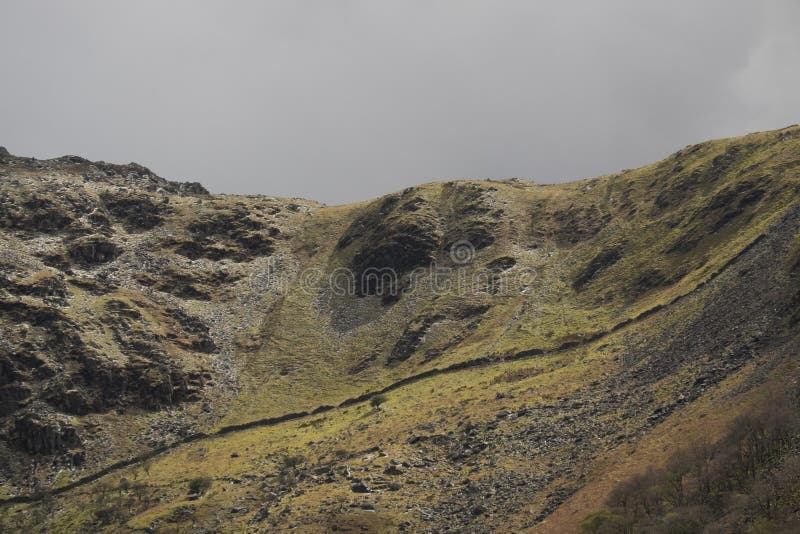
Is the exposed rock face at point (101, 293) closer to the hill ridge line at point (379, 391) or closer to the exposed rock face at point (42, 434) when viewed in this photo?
the exposed rock face at point (42, 434)

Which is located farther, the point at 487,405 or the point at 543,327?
the point at 543,327

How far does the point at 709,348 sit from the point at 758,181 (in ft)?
189

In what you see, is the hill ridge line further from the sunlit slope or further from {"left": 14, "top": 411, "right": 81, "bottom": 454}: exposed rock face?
{"left": 14, "top": 411, "right": 81, "bottom": 454}: exposed rock face

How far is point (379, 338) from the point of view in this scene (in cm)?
11638

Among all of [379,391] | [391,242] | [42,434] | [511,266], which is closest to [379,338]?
[379,391]

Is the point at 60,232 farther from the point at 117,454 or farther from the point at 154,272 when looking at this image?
the point at 117,454

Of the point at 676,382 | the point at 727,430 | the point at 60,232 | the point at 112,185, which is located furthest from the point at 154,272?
the point at 727,430

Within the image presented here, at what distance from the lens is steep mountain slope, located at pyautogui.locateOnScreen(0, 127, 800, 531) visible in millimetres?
53500

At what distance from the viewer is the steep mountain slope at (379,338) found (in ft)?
176

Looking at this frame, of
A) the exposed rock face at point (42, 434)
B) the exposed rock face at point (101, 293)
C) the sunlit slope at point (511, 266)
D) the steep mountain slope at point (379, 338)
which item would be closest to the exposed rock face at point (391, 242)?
the sunlit slope at point (511, 266)

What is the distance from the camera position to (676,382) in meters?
52.8

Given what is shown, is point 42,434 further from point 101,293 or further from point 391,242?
Answer: point 391,242

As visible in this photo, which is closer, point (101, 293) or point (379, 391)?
point (379, 391)

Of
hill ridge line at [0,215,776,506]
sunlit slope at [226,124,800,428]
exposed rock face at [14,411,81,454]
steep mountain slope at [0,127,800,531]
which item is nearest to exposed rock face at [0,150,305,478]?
exposed rock face at [14,411,81,454]
